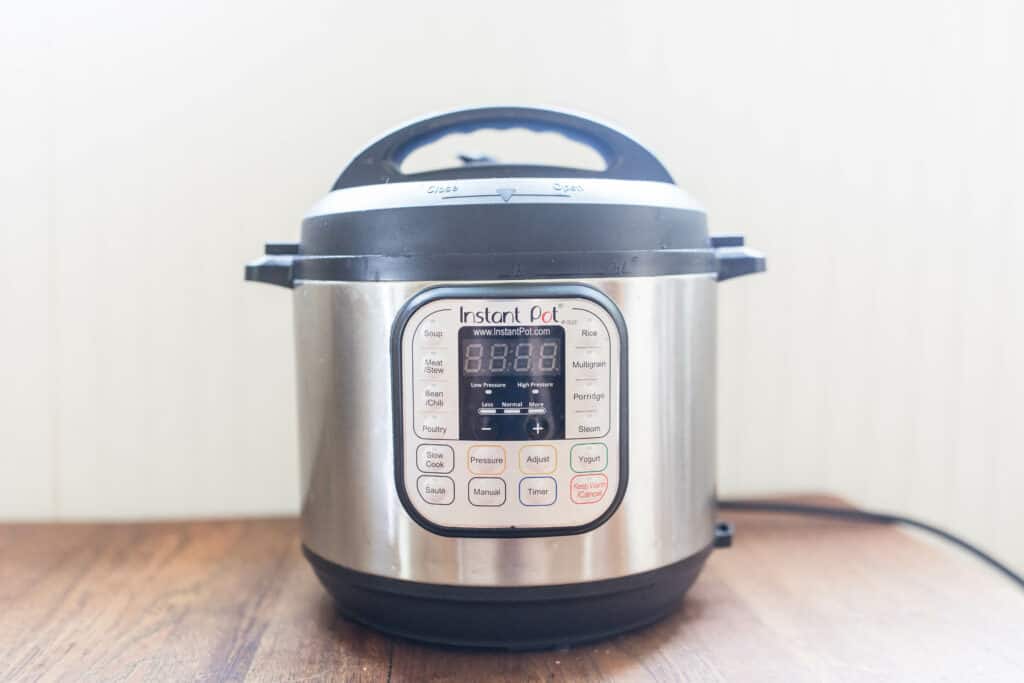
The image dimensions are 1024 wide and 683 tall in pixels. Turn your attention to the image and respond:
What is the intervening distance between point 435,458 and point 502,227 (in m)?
0.14

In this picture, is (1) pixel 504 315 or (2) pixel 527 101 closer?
(1) pixel 504 315

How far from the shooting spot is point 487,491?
50cm

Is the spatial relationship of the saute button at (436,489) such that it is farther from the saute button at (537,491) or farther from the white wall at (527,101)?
the white wall at (527,101)

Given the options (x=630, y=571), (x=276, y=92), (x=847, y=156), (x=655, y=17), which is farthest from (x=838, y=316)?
(x=276, y=92)

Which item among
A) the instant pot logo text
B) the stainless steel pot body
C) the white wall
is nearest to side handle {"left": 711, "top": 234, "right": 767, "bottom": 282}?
the stainless steel pot body

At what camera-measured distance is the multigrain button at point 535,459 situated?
496 mm

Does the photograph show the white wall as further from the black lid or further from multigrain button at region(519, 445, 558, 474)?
multigrain button at region(519, 445, 558, 474)

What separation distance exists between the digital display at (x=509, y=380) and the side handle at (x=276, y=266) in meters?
0.15

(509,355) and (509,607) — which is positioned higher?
(509,355)

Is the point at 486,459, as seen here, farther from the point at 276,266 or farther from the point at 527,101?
the point at 527,101

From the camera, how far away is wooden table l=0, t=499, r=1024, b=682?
517mm

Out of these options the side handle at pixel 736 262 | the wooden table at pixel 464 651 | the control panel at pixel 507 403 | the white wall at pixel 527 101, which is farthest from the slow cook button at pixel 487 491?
the white wall at pixel 527 101

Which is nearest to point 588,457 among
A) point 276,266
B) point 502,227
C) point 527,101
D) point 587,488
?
point 587,488

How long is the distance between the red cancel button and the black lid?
116 mm
